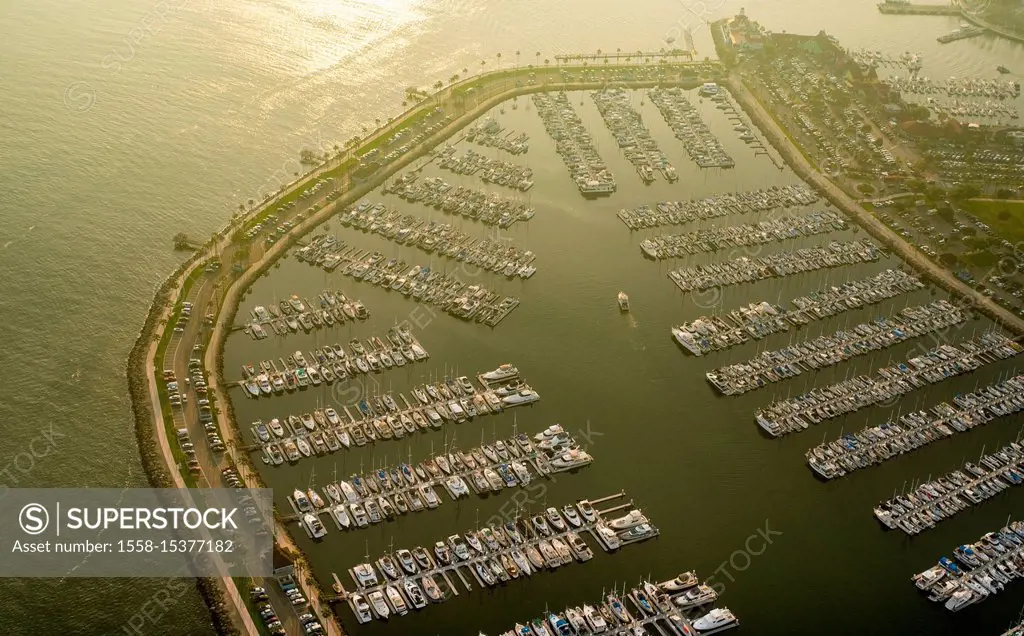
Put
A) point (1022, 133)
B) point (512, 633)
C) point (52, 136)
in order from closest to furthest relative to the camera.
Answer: point (512, 633)
point (52, 136)
point (1022, 133)

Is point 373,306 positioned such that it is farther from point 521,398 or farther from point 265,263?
point 521,398

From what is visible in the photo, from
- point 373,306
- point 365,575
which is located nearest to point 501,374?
point 373,306

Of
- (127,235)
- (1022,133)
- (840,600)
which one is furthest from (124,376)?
(1022,133)

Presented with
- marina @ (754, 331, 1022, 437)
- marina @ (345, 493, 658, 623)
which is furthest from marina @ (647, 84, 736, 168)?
marina @ (345, 493, 658, 623)

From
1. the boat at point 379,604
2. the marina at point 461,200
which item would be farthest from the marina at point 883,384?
the marina at point 461,200

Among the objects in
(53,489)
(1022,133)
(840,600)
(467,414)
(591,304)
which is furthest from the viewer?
(1022,133)

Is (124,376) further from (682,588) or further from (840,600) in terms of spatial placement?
(840,600)

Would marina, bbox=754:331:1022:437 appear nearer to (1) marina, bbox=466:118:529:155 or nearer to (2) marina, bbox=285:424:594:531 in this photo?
(2) marina, bbox=285:424:594:531
